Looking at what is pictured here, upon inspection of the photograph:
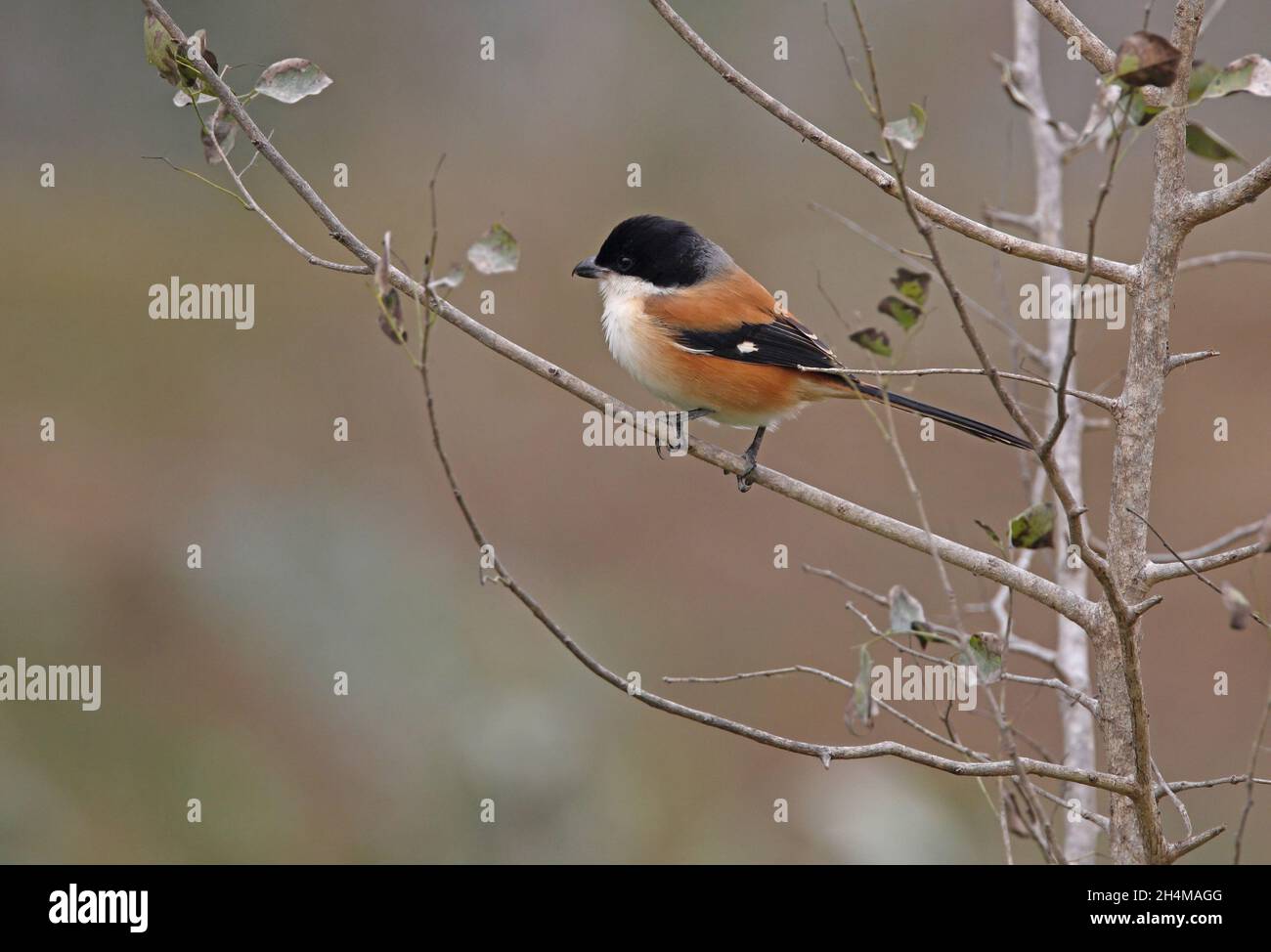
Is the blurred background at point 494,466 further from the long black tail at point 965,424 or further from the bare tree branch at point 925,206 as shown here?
the bare tree branch at point 925,206

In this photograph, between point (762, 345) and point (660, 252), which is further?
point (660, 252)

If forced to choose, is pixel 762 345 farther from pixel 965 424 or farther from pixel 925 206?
pixel 925 206

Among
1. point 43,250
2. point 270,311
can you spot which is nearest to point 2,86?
point 43,250

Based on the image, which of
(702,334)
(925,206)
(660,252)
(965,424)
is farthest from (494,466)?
(925,206)

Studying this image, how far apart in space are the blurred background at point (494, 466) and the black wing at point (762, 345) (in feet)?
12.9

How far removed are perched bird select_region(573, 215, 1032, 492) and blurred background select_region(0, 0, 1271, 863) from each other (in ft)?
12.7

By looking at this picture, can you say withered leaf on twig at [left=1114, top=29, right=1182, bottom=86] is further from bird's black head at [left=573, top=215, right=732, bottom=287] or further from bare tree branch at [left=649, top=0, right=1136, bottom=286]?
bird's black head at [left=573, top=215, right=732, bottom=287]

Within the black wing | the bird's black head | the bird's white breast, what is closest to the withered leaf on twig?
the black wing

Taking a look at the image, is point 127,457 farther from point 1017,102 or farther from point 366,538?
point 1017,102

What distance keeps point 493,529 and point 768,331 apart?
23.3ft

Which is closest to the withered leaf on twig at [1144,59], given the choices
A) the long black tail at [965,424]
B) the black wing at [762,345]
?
the long black tail at [965,424]

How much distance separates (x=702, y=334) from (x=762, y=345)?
0.20 meters

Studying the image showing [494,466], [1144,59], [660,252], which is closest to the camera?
[1144,59]

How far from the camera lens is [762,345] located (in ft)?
13.0
